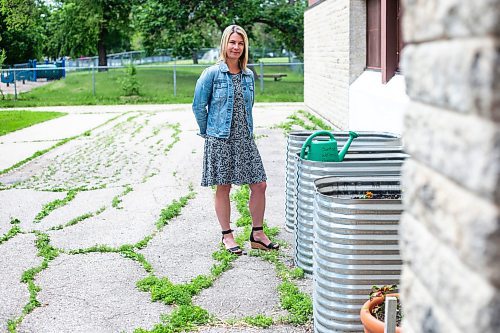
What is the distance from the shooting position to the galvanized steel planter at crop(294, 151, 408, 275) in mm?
5492

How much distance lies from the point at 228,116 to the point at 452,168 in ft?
16.0

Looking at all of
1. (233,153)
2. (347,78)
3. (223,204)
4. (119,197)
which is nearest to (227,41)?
(233,153)

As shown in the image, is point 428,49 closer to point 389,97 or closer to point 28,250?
point 28,250

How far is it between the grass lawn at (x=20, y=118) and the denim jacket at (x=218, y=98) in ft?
44.1

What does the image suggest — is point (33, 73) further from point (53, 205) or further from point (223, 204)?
point (223, 204)

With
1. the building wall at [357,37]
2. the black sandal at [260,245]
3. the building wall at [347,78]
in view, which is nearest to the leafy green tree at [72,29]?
the building wall at [347,78]

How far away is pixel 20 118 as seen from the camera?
23.2 meters

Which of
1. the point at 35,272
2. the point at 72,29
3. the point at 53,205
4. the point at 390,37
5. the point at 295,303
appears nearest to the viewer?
the point at 295,303

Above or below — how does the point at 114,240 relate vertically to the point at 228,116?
below

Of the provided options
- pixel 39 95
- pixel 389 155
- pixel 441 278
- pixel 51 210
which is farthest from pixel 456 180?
pixel 39 95

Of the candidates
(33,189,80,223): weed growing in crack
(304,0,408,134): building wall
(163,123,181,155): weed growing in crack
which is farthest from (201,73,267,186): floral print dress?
(163,123,181,155): weed growing in crack

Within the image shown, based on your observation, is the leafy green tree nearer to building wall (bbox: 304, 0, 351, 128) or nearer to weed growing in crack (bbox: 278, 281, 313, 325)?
building wall (bbox: 304, 0, 351, 128)

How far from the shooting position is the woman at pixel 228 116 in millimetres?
6500

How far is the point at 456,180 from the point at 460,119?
12cm
